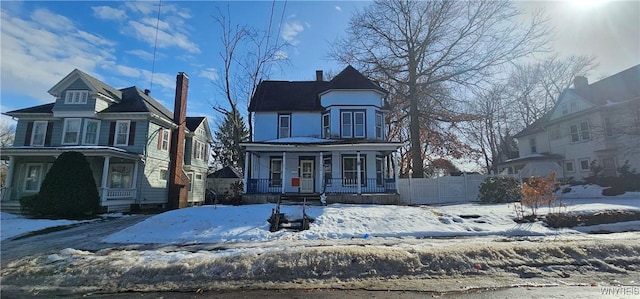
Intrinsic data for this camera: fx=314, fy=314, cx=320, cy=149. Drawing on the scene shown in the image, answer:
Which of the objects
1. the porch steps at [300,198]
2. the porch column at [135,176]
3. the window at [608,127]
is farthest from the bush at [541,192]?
the porch column at [135,176]

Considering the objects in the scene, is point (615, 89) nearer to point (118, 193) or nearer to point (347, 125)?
point (347, 125)

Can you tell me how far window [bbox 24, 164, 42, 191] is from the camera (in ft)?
69.4

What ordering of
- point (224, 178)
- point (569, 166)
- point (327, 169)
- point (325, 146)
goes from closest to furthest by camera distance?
point (325, 146) < point (327, 169) < point (569, 166) < point (224, 178)

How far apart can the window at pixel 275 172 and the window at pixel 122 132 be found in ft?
34.1

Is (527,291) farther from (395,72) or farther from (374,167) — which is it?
(395,72)

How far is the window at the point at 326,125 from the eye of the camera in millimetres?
21203

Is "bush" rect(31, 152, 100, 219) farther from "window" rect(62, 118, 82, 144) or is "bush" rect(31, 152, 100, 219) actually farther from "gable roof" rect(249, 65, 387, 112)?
"gable roof" rect(249, 65, 387, 112)

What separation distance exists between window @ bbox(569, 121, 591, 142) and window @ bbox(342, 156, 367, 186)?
20.1m

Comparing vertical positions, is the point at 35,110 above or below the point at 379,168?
above

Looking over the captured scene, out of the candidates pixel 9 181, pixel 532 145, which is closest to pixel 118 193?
pixel 9 181

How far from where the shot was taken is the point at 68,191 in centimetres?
1631

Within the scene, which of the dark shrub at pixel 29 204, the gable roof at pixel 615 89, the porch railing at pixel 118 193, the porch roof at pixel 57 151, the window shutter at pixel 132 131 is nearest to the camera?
the dark shrub at pixel 29 204

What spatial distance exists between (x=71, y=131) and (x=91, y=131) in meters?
1.25

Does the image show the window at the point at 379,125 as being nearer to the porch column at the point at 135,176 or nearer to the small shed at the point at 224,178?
the porch column at the point at 135,176
